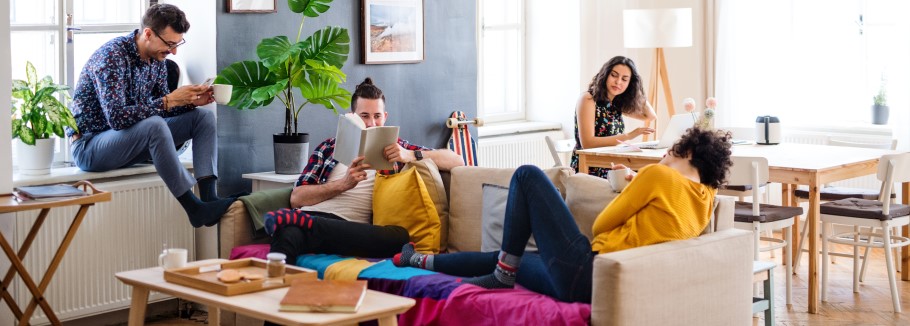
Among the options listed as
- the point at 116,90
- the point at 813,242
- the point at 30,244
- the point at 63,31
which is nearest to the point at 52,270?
the point at 30,244

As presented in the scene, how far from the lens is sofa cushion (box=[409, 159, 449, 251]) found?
4953 millimetres

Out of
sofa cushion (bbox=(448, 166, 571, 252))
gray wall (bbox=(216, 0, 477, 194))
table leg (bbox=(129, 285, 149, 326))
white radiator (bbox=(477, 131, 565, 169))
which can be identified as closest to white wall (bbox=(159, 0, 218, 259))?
gray wall (bbox=(216, 0, 477, 194))

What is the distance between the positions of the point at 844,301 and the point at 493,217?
2.21 m

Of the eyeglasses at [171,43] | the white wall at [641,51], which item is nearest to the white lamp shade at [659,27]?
the white wall at [641,51]

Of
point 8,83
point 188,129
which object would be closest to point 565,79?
point 188,129

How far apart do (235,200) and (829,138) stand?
4.20 meters

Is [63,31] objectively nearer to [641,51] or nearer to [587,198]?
[587,198]

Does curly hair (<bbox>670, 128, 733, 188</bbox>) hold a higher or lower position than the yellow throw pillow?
higher

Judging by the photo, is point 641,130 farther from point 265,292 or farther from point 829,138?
point 265,292

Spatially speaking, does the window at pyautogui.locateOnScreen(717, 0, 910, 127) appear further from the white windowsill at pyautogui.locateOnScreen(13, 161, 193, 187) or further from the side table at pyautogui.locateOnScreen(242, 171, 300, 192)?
the white windowsill at pyautogui.locateOnScreen(13, 161, 193, 187)

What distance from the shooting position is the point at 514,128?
7.71 meters

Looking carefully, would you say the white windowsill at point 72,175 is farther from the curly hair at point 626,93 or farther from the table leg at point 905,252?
the table leg at point 905,252

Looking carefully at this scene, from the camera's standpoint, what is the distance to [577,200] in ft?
14.8

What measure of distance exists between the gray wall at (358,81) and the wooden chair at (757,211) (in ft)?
5.86
